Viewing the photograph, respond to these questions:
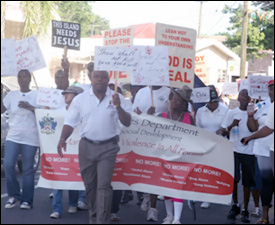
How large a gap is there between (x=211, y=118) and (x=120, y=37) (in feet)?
6.12

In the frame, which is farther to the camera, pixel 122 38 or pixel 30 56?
pixel 30 56

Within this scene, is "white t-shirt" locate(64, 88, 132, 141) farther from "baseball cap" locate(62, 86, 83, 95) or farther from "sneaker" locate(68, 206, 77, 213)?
"sneaker" locate(68, 206, 77, 213)

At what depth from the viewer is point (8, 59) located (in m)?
9.39

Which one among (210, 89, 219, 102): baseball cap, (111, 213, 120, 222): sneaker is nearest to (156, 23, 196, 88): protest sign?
(210, 89, 219, 102): baseball cap

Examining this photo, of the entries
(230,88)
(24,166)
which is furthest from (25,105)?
(230,88)

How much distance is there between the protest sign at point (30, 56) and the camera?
9.79 metres

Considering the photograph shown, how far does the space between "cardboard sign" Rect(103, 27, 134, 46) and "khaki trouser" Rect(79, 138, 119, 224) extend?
2.19m

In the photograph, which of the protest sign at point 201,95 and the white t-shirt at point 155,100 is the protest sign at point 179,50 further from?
the protest sign at point 201,95

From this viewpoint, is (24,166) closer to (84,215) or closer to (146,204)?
(84,215)

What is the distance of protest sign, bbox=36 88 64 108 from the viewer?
29.5ft

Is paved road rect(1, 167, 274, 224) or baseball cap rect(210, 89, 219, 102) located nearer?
paved road rect(1, 167, 274, 224)

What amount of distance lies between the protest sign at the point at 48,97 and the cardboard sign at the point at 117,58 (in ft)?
4.43

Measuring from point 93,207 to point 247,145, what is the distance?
261cm

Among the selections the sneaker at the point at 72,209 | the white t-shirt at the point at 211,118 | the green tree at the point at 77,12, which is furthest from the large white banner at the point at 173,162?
the green tree at the point at 77,12
